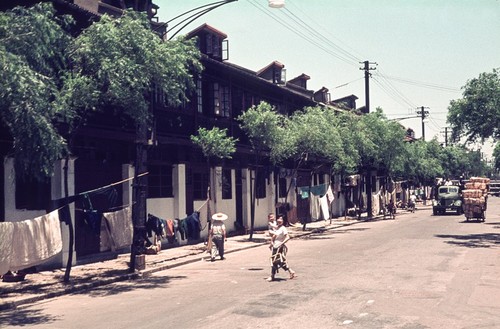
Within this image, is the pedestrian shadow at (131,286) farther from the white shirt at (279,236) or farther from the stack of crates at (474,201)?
the stack of crates at (474,201)

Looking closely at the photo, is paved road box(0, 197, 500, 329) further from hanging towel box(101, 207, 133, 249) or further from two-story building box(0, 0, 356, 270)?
two-story building box(0, 0, 356, 270)

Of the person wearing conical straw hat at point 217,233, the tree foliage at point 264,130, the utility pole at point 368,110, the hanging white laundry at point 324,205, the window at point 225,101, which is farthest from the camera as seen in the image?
the utility pole at point 368,110

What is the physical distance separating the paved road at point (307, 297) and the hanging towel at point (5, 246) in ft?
4.89

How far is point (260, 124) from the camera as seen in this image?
26.5 meters

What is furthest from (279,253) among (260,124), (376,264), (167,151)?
(260,124)

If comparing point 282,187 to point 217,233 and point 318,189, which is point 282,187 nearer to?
point 318,189

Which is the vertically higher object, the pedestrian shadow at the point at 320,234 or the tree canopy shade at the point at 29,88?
the tree canopy shade at the point at 29,88

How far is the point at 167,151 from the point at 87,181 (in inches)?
195

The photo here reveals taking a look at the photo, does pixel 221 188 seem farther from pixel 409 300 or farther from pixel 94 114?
pixel 409 300

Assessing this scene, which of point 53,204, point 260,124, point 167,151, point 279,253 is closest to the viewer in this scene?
point 279,253

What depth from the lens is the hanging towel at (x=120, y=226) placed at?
1695cm

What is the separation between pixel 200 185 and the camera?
2681cm

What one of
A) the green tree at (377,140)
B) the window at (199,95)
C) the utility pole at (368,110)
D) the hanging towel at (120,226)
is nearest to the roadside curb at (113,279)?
the hanging towel at (120,226)

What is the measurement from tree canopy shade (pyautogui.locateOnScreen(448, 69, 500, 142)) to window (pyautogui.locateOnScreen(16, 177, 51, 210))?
19.4m
